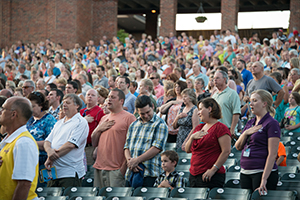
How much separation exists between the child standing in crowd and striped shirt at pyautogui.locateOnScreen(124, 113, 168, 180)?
0.10 meters

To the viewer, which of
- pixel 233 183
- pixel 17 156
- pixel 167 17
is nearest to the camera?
pixel 17 156

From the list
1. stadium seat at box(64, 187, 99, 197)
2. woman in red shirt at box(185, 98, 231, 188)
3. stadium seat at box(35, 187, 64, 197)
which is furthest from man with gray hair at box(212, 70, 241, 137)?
stadium seat at box(35, 187, 64, 197)

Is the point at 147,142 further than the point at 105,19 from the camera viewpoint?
No

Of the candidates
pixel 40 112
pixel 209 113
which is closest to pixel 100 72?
pixel 40 112

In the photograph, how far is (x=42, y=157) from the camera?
5.63 metres

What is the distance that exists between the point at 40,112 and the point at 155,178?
1.73 m

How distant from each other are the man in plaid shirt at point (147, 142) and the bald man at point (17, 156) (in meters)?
1.99

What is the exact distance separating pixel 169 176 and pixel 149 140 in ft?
1.65

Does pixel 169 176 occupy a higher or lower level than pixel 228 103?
lower

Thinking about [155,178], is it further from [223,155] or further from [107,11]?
[107,11]

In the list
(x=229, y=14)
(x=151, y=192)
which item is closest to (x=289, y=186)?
(x=151, y=192)

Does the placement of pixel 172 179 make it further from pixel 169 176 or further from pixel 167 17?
pixel 167 17

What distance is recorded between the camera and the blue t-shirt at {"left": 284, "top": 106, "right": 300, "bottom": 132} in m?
8.14

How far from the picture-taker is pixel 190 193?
4973mm
